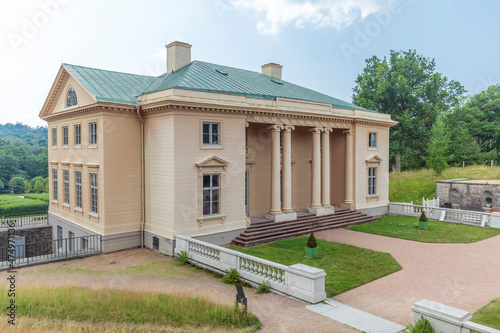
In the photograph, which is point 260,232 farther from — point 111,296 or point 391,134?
point 391,134

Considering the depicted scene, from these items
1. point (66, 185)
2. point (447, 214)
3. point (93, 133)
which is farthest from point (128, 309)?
point (447, 214)

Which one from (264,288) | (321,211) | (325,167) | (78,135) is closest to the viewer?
(264,288)

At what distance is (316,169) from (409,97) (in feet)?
109

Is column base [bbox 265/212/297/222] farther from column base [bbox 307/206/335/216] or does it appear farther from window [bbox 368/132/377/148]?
window [bbox 368/132/377/148]

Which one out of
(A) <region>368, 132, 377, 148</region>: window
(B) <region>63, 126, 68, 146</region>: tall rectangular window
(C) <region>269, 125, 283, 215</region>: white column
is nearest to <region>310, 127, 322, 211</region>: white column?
(C) <region>269, 125, 283, 215</region>: white column

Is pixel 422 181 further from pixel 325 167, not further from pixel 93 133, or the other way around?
pixel 93 133

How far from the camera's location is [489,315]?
36.4 feet

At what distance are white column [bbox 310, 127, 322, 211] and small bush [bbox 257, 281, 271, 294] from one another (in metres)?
12.8

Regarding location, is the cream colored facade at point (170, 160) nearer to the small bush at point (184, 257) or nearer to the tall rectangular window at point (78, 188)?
the tall rectangular window at point (78, 188)

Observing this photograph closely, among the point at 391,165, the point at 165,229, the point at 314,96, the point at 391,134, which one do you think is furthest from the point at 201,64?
the point at 391,165

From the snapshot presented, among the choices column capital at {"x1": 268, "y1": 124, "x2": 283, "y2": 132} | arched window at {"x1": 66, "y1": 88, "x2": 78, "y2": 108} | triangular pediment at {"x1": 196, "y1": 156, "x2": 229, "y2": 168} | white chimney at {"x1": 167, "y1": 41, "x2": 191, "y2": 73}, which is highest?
white chimney at {"x1": 167, "y1": 41, "x2": 191, "y2": 73}

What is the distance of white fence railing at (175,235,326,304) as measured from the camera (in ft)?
40.0

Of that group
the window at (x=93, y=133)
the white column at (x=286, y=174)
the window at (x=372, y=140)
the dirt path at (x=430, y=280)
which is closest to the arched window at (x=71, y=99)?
the window at (x=93, y=133)

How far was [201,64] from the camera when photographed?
24594 mm
